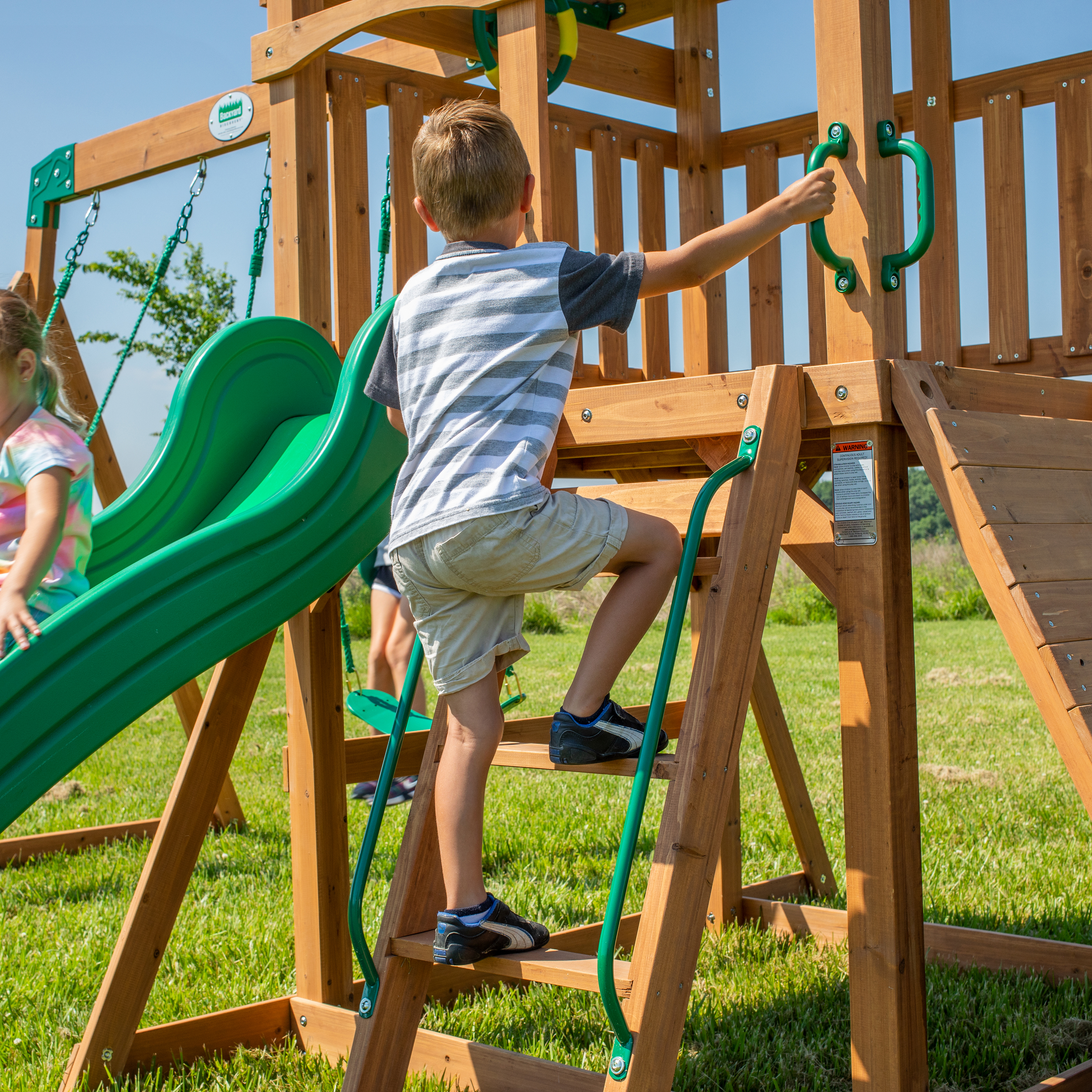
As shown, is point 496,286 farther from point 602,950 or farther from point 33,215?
point 33,215

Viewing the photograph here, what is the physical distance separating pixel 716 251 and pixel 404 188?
Result: 158cm

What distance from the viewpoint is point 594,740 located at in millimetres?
2342

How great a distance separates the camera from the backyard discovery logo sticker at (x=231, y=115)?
410 cm

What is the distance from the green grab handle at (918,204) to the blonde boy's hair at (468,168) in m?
0.76

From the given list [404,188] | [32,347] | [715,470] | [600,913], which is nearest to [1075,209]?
[715,470]

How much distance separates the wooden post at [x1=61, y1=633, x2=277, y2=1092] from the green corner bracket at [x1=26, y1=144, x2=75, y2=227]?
286 cm

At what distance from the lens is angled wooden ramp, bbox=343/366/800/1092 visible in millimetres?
2172

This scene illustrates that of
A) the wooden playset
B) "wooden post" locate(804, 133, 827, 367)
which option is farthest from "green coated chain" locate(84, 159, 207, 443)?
"wooden post" locate(804, 133, 827, 367)

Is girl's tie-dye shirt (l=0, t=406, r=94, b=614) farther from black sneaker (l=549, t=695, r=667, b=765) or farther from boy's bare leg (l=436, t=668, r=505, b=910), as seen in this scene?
black sneaker (l=549, t=695, r=667, b=765)

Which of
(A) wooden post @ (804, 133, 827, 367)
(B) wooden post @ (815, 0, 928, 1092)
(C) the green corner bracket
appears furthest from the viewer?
(C) the green corner bracket

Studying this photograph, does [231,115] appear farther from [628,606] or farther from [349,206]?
[628,606]

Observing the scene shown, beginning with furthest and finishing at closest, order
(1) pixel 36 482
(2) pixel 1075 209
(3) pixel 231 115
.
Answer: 1. (3) pixel 231 115
2. (2) pixel 1075 209
3. (1) pixel 36 482

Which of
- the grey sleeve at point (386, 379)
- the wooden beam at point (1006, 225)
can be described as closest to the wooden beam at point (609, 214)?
the wooden beam at point (1006, 225)

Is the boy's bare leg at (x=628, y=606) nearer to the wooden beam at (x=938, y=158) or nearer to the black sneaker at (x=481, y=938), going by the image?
the black sneaker at (x=481, y=938)
